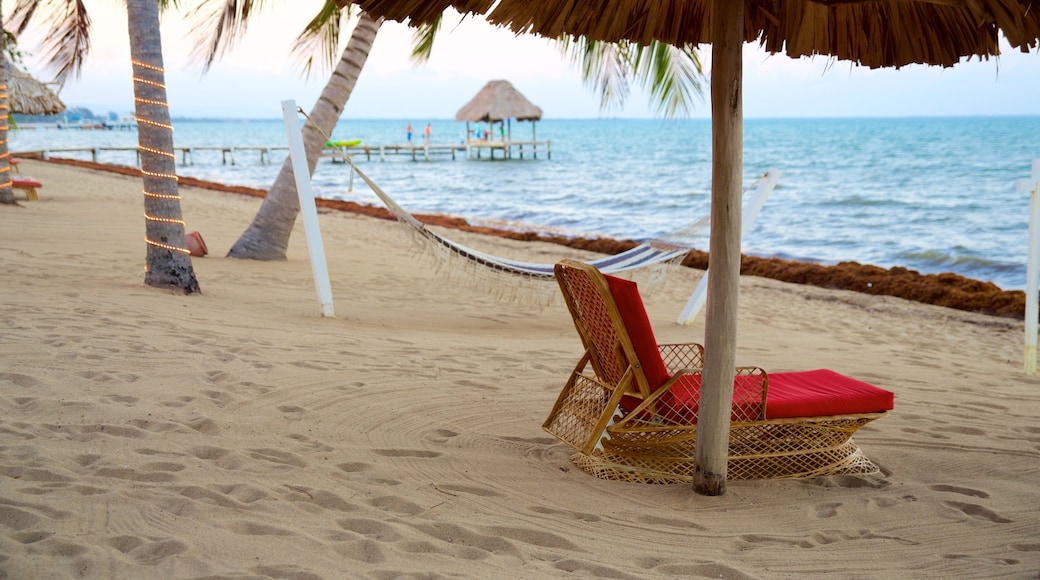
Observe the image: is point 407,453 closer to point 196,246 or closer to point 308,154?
point 308,154

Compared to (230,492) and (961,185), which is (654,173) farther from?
(230,492)

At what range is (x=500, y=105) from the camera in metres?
28.2

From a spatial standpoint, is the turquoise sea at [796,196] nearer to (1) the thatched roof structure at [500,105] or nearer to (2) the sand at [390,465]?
(1) the thatched roof structure at [500,105]

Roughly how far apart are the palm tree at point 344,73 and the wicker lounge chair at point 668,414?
4.16 m

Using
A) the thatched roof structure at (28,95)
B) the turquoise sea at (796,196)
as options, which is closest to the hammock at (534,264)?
the turquoise sea at (796,196)

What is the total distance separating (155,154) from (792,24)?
3.96 metres

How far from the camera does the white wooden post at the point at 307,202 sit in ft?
16.3

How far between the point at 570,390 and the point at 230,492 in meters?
1.25

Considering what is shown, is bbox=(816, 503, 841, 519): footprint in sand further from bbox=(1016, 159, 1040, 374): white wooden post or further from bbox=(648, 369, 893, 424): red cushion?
bbox=(1016, 159, 1040, 374): white wooden post

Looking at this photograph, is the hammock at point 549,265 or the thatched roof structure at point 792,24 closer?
the thatched roof structure at point 792,24

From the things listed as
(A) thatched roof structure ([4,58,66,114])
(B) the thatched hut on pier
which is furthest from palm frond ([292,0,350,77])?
(B) the thatched hut on pier

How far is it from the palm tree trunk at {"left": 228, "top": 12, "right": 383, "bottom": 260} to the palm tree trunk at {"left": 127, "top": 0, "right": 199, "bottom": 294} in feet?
5.31

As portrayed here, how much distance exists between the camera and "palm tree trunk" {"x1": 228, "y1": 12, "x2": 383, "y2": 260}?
6832mm

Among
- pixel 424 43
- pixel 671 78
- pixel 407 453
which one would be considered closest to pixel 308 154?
pixel 424 43
